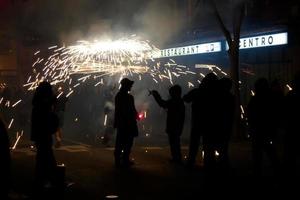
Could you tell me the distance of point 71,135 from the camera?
61.0 ft

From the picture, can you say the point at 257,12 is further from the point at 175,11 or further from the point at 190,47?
the point at 175,11

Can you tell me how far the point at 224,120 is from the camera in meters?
10.1

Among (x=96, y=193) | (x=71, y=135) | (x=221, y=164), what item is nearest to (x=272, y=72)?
(x=71, y=135)

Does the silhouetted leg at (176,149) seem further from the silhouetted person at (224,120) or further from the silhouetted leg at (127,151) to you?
the silhouetted person at (224,120)

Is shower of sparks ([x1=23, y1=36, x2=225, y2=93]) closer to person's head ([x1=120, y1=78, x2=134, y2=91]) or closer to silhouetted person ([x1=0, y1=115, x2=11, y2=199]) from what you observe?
person's head ([x1=120, y1=78, x2=134, y2=91])

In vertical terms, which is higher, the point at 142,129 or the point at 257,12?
the point at 257,12

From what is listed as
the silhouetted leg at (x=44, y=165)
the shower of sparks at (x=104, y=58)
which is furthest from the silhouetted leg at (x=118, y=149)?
the shower of sparks at (x=104, y=58)

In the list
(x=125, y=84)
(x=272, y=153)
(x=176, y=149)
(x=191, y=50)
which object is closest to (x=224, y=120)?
(x=272, y=153)

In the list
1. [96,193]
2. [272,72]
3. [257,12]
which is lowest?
[96,193]

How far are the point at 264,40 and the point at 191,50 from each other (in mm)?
4670

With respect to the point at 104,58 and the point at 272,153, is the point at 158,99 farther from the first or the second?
the point at 104,58

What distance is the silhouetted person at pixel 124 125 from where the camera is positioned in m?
11.5

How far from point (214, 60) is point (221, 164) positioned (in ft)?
38.3

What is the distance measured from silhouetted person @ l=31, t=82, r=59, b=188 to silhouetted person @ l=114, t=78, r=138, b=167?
84.5 inches
